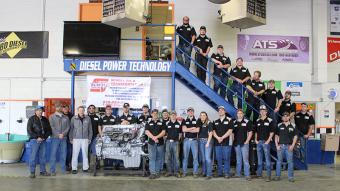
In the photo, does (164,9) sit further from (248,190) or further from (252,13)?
(248,190)

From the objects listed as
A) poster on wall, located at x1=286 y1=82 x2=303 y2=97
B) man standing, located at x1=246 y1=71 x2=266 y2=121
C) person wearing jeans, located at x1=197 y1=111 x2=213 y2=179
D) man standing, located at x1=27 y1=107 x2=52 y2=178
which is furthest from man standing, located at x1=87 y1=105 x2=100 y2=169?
poster on wall, located at x1=286 y1=82 x2=303 y2=97

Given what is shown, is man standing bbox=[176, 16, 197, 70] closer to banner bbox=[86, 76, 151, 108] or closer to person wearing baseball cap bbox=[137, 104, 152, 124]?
banner bbox=[86, 76, 151, 108]

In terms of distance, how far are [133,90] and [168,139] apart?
2.58m

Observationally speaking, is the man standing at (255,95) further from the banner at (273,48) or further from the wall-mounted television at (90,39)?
the wall-mounted television at (90,39)

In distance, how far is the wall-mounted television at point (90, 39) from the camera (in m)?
12.8

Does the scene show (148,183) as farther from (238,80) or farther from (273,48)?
(273,48)

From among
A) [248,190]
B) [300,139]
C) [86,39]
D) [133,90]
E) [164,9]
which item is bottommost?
[248,190]

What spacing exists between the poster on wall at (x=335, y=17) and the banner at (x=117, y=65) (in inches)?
281

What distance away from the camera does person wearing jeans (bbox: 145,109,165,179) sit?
10.2 meters

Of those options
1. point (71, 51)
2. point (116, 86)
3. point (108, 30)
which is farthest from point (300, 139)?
point (71, 51)

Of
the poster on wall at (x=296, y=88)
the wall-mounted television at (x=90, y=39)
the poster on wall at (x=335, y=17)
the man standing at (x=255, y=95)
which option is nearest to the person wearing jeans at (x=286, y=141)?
the man standing at (x=255, y=95)

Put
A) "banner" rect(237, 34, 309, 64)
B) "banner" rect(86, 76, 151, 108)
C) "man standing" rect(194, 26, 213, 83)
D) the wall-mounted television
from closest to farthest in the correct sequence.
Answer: "man standing" rect(194, 26, 213, 83) < "banner" rect(86, 76, 151, 108) < the wall-mounted television < "banner" rect(237, 34, 309, 64)

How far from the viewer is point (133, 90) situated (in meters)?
12.3

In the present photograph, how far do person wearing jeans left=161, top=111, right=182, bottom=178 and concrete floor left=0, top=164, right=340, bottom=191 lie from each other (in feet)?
1.25
